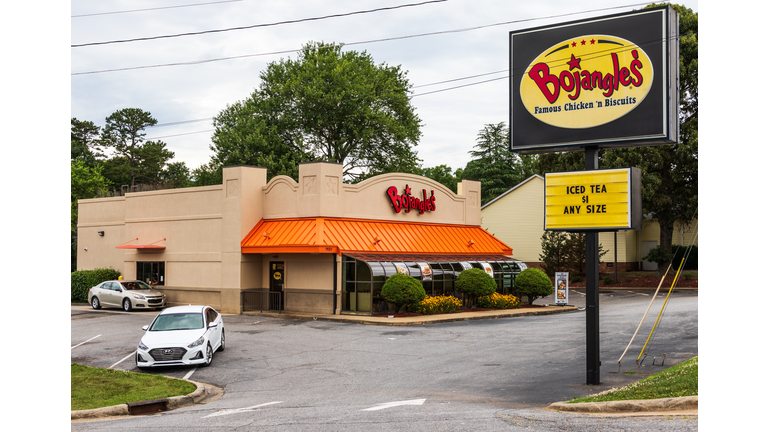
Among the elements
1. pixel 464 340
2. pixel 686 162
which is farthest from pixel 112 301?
pixel 686 162

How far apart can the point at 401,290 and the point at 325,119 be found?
91.0ft

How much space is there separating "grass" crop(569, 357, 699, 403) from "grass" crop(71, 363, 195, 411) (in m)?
8.95

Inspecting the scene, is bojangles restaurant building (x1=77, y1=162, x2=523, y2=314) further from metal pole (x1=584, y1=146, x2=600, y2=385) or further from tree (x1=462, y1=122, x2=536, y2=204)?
tree (x1=462, y1=122, x2=536, y2=204)

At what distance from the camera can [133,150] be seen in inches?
3302

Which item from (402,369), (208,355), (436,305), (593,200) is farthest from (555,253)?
(208,355)

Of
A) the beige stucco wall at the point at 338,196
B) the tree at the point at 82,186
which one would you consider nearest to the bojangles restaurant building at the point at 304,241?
the beige stucco wall at the point at 338,196

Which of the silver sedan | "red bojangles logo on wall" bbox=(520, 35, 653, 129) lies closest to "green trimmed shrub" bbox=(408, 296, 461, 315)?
the silver sedan

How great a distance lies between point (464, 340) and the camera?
2211cm

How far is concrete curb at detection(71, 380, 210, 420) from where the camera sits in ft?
42.8

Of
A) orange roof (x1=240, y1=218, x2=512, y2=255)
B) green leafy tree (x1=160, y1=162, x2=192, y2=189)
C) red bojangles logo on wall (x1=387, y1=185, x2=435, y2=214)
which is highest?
green leafy tree (x1=160, y1=162, x2=192, y2=189)

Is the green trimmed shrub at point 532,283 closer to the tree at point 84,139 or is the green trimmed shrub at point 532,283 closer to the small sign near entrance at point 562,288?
the small sign near entrance at point 562,288

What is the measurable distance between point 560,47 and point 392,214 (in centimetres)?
1903

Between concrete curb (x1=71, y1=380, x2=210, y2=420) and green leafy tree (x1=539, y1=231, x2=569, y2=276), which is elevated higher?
green leafy tree (x1=539, y1=231, x2=569, y2=276)

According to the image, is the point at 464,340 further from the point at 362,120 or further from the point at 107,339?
the point at 362,120
